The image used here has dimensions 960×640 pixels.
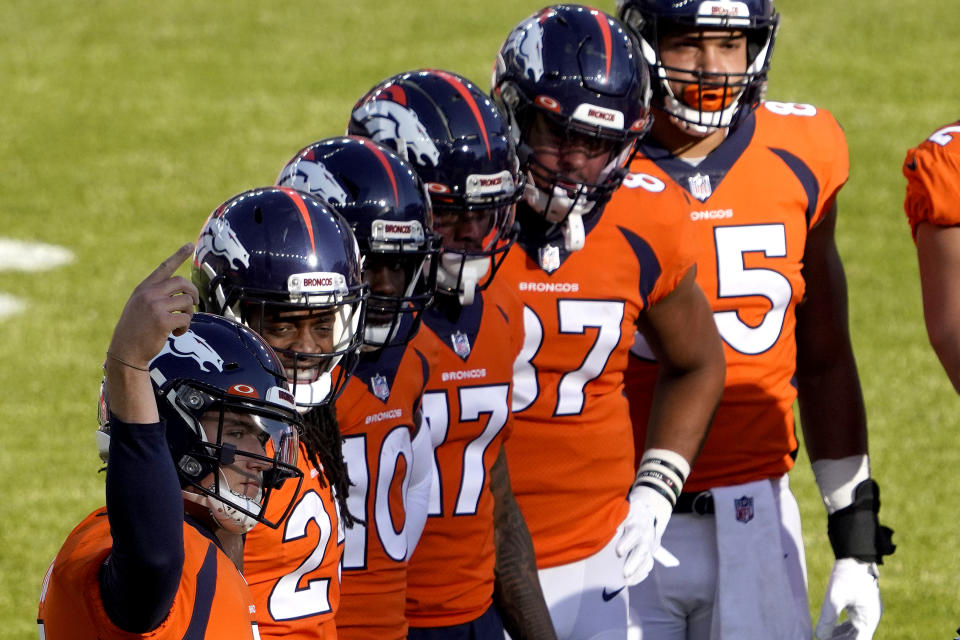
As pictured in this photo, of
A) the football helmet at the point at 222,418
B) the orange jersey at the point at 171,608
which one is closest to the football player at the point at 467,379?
the football helmet at the point at 222,418

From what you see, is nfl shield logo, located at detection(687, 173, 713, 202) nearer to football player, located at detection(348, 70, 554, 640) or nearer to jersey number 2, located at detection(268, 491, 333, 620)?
football player, located at detection(348, 70, 554, 640)

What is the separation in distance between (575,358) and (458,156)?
0.63 m

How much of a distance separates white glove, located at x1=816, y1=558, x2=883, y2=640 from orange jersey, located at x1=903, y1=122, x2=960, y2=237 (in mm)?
1089

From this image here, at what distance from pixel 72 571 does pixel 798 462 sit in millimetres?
5432

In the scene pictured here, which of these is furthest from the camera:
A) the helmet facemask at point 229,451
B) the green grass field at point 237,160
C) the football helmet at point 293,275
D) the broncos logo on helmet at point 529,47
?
the green grass field at point 237,160

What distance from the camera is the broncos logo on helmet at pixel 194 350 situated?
2.71 m

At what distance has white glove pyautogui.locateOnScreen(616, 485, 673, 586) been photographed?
3742mm

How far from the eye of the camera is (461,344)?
3604 millimetres

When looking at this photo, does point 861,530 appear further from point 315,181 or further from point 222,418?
point 222,418

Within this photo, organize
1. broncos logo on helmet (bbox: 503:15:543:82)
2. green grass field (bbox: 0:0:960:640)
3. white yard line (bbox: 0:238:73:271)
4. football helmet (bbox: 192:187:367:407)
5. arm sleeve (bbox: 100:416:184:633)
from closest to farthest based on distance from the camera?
arm sleeve (bbox: 100:416:184:633) < football helmet (bbox: 192:187:367:407) < broncos logo on helmet (bbox: 503:15:543:82) < green grass field (bbox: 0:0:960:640) < white yard line (bbox: 0:238:73:271)

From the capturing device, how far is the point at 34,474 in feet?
23.4

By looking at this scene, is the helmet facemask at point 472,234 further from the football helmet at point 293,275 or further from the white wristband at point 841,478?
the white wristband at point 841,478

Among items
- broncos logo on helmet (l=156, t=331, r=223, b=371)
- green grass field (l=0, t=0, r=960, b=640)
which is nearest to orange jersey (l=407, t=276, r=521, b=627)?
broncos logo on helmet (l=156, t=331, r=223, b=371)

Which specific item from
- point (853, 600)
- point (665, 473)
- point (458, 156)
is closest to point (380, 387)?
point (458, 156)
